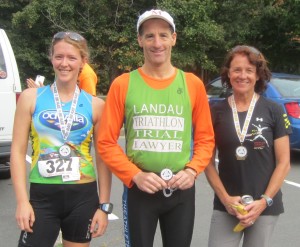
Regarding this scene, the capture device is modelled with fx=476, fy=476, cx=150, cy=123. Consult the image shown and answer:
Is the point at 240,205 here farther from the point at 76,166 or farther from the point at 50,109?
the point at 50,109

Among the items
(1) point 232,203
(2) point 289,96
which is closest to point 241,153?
(1) point 232,203

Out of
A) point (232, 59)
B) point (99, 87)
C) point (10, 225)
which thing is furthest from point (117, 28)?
point (232, 59)

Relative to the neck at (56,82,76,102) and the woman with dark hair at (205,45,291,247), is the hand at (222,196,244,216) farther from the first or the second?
the neck at (56,82,76,102)

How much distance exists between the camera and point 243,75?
2852 millimetres

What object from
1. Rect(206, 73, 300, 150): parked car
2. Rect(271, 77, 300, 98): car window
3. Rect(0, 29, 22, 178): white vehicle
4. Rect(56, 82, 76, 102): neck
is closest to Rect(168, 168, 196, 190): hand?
Rect(56, 82, 76, 102): neck

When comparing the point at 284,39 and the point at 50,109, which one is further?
the point at 284,39

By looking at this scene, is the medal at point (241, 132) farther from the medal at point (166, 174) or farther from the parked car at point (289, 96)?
the parked car at point (289, 96)

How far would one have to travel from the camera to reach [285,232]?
16.3 feet

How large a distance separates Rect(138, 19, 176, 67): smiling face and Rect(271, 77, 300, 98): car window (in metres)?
5.88

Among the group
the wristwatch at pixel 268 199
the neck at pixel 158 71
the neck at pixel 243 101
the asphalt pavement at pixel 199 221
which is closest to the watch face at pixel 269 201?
the wristwatch at pixel 268 199

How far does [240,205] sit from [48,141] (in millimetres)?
1159

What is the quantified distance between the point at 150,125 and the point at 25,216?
32.8 inches

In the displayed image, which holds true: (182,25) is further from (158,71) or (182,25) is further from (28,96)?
(28,96)

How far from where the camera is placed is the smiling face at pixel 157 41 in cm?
264
